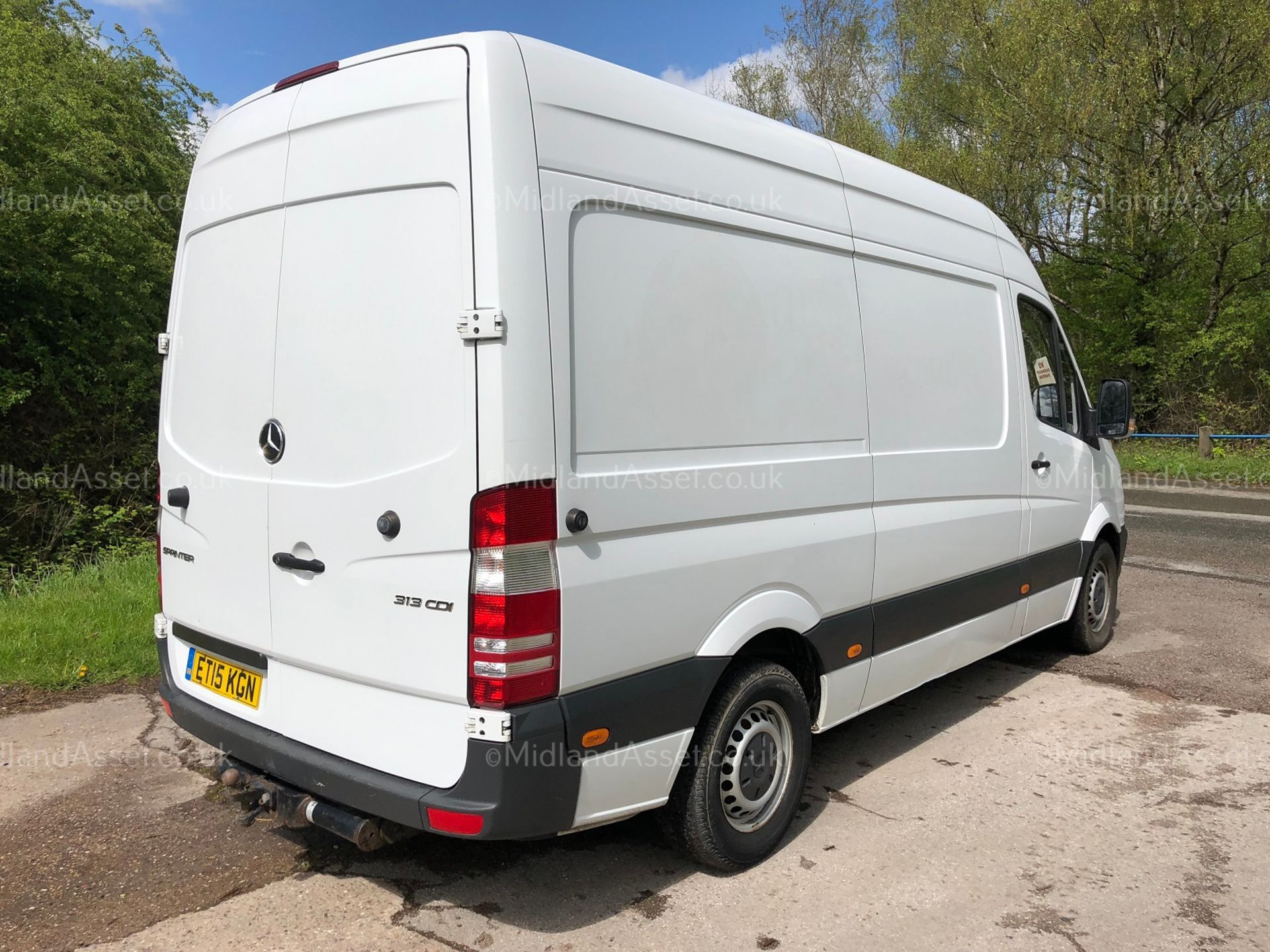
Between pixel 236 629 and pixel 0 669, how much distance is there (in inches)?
112

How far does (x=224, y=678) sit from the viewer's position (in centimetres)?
334

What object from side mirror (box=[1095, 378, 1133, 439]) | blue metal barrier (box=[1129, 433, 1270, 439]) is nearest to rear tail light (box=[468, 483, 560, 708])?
side mirror (box=[1095, 378, 1133, 439])

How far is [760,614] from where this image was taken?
10.7ft

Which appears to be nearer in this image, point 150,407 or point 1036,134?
point 150,407

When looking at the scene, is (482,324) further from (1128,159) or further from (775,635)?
(1128,159)

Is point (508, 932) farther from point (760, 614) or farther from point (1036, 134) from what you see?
point (1036, 134)

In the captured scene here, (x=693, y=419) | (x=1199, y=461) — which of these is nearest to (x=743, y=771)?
(x=693, y=419)

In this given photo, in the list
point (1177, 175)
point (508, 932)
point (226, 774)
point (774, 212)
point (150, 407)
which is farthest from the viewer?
point (1177, 175)

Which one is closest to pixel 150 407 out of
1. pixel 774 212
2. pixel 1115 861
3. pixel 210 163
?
pixel 210 163

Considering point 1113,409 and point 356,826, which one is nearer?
point 356,826

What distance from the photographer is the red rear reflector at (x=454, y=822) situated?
2.59 metres

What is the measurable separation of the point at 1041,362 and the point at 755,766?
3078 millimetres

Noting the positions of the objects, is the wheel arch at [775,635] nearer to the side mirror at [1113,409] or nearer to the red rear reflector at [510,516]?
the red rear reflector at [510,516]

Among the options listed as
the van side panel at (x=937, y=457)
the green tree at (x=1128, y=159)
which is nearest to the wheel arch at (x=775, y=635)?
the van side panel at (x=937, y=457)
